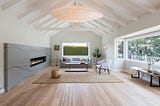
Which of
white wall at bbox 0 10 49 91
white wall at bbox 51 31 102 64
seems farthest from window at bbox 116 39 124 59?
white wall at bbox 0 10 49 91

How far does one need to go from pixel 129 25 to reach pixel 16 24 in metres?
4.85

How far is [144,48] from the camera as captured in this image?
29.0 feet

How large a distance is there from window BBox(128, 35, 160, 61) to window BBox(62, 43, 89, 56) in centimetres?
506

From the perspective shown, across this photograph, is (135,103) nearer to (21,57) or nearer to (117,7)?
(117,7)

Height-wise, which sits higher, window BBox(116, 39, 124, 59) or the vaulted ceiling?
the vaulted ceiling

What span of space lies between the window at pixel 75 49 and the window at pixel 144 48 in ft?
16.6

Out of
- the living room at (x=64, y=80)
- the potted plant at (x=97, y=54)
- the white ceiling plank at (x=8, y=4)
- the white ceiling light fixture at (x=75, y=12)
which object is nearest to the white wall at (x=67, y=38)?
the potted plant at (x=97, y=54)

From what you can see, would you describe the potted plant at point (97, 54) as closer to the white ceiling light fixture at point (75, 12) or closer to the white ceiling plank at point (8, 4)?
the white ceiling light fixture at point (75, 12)

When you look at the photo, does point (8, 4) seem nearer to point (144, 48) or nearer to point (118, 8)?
point (118, 8)

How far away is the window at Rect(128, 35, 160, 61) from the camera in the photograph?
25.1 feet

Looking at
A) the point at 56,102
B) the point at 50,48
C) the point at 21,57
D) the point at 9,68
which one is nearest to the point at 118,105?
the point at 56,102

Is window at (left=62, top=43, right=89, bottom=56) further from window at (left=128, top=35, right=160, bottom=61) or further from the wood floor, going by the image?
the wood floor

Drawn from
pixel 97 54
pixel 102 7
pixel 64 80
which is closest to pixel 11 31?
pixel 64 80

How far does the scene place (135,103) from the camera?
4.37 meters
